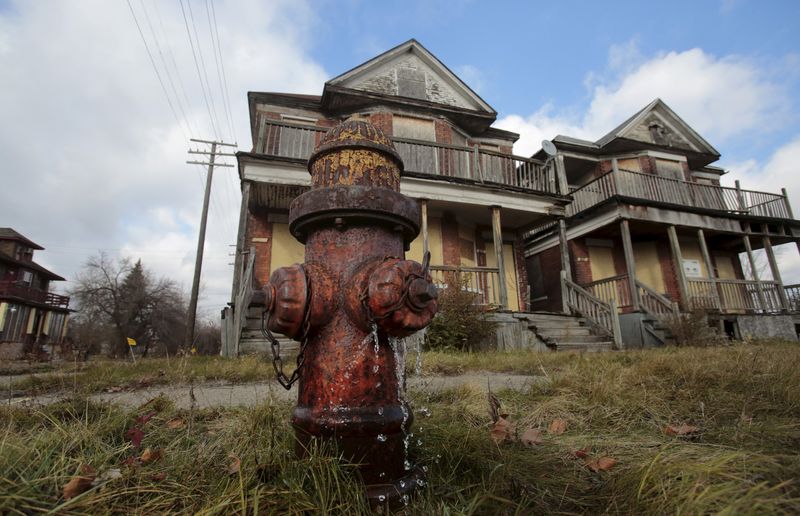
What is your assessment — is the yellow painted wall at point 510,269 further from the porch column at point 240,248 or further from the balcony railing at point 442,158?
the porch column at point 240,248

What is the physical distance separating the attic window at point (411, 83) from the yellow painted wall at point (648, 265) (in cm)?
965

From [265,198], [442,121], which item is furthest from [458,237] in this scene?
[265,198]

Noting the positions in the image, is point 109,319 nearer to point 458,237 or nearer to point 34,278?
point 34,278

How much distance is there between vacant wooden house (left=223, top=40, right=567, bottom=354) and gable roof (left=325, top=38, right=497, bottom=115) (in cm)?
4

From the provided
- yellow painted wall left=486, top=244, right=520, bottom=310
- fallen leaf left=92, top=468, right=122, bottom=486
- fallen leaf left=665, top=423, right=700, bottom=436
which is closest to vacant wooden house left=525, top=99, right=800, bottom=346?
yellow painted wall left=486, top=244, right=520, bottom=310

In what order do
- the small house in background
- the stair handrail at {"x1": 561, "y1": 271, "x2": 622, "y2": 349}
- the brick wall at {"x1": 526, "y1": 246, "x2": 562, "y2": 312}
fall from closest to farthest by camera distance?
the stair handrail at {"x1": 561, "y1": 271, "x2": 622, "y2": 349}, the brick wall at {"x1": 526, "y1": 246, "x2": 562, "y2": 312}, the small house in background

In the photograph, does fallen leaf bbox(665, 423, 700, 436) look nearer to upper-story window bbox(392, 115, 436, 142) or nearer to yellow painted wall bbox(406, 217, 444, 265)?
yellow painted wall bbox(406, 217, 444, 265)

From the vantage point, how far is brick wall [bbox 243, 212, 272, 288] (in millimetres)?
10461

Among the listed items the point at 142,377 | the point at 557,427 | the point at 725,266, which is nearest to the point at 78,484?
the point at 557,427

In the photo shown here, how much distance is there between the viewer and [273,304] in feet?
4.66

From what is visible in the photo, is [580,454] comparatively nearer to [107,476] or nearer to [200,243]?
[107,476]

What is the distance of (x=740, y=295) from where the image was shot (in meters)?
13.0

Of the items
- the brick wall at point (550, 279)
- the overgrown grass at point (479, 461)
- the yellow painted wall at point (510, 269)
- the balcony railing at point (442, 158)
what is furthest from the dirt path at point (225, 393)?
the brick wall at point (550, 279)

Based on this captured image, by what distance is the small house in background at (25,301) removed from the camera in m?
27.2
